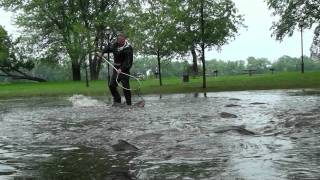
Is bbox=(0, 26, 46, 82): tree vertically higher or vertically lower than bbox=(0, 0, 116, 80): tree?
lower

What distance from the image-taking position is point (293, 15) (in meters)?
48.7

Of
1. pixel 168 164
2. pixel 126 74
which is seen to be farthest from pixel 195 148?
pixel 126 74

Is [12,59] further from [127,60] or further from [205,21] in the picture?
[127,60]

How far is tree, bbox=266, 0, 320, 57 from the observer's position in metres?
48.1

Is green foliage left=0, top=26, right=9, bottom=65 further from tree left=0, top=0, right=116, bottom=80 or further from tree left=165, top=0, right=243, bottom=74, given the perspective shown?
tree left=165, top=0, right=243, bottom=74

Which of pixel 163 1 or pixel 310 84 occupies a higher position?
pixel 163 1

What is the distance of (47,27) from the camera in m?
65.7

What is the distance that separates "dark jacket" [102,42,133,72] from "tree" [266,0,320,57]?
3056 cm

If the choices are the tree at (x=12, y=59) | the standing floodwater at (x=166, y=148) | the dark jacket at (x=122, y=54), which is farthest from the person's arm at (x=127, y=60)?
the tree at (x=12, y=59)

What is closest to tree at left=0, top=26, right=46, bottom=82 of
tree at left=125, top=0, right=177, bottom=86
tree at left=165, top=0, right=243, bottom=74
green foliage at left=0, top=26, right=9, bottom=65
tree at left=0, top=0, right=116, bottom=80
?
green foliage at left=0, top=26, right=9, bottom=65

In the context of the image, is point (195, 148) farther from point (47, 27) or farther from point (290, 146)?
point (47, 27)

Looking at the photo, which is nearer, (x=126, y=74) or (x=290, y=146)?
(x=290, y=146)

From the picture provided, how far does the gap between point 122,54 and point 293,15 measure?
31603mm

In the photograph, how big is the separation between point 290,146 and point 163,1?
108 feet
